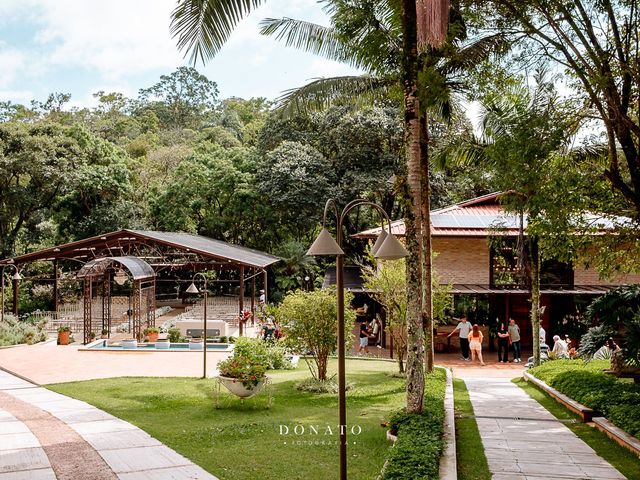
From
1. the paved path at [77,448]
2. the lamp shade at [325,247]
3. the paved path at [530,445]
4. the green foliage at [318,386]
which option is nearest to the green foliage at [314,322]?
the green foliage at [318,386]

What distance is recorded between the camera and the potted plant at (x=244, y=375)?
11172 millimetres

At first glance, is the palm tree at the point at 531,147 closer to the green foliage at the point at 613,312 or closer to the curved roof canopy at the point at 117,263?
the green foliage at the point at 613,312

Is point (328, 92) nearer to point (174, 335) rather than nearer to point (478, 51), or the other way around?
point (478, 51)

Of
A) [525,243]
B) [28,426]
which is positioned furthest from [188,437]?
[525,243]

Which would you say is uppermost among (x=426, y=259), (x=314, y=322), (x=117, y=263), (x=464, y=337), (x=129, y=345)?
(x=117, y=263)

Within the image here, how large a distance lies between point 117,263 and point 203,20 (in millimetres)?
19124

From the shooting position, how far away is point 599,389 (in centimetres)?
1084

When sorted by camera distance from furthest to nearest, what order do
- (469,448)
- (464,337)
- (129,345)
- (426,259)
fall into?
(129,345)
(464,337)
(426,259)
(469,448)

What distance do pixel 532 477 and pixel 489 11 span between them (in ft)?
29.5

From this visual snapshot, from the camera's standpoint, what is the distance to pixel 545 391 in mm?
13086

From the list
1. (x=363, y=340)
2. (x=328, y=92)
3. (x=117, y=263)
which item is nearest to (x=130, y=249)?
(x=117, y=263)

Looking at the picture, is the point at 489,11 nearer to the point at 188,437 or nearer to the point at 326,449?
the point at 326,449

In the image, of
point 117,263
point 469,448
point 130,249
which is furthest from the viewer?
point 130,249

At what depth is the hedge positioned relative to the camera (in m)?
6.26
